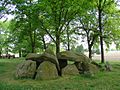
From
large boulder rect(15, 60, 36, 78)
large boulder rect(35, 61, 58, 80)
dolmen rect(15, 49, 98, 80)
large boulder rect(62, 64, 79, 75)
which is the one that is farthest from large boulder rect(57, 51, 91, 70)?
large boulder rect(15, 60, 36, 78)

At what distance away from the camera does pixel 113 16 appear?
32594mm

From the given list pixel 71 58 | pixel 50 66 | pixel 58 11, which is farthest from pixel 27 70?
pixel 58 11

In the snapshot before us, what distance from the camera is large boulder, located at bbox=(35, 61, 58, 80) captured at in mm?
14464

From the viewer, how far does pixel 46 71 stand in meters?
14.7

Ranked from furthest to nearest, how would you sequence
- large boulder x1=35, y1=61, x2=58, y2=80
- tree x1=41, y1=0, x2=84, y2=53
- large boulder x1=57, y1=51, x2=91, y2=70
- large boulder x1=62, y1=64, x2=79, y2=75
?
tree x1=41, y1=0, x2=84, y2=53, large boulder x1=57, y1=51, x2=91, y2=70, large boulder x1=62, y1=64, x2=79, y2=75, large boulder x1=35, y1=61, x2=58, y2=80

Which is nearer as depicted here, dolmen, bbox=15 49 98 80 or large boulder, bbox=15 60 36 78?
dolmen, bbox=15 49 98 80

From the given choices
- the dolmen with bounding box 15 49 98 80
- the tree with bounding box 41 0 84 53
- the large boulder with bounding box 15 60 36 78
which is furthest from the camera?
the tree with bounding box 41 0 84 53

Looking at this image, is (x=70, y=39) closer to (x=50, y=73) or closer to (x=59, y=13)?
(x=59, y=13)

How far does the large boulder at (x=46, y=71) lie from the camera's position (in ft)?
47.5

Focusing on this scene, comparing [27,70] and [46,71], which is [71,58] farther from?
[27,70]

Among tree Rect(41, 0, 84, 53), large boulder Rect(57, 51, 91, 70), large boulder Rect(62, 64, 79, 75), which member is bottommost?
large boulder Rect(62, 64, 79, 75)

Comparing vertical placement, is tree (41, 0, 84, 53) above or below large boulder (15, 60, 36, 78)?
above

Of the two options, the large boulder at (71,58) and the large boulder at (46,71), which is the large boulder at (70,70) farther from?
the large boulder at (46,71)

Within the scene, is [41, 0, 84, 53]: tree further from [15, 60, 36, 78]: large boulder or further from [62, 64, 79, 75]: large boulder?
[15, 60, 36, 78]: large boulder
